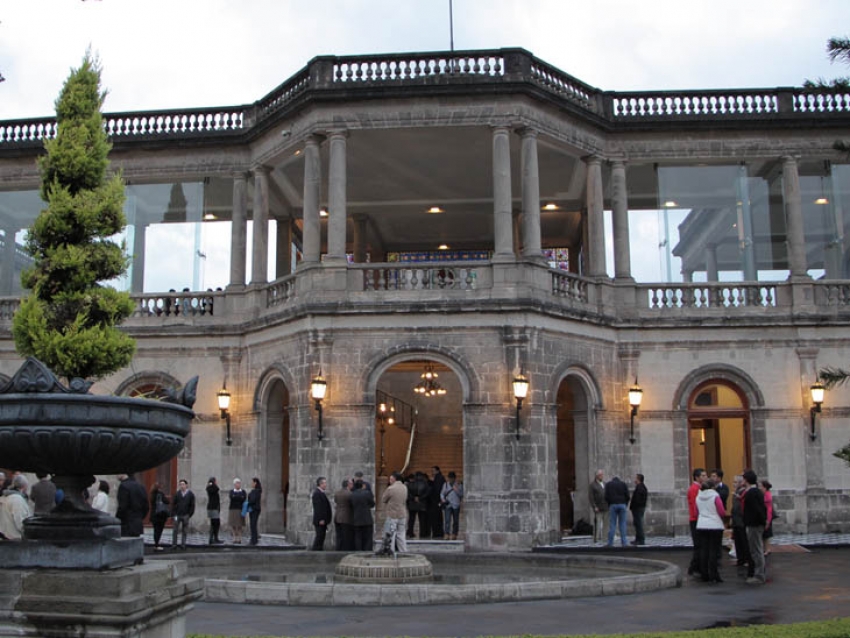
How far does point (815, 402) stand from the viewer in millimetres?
22875

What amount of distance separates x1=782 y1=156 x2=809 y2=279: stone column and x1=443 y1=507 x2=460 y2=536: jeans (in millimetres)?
10122

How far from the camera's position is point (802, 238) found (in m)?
24.2

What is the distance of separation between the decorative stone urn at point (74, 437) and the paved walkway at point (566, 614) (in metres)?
2.83

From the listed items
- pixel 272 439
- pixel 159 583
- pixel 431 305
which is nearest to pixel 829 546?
pixel 431 305

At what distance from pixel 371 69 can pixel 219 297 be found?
698 cm

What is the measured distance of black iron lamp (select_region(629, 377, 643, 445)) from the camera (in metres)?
22.9

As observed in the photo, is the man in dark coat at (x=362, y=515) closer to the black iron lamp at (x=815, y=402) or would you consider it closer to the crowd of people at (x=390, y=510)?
the crowd of people at (x=390, y=510)

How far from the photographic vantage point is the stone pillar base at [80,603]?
6.32 m

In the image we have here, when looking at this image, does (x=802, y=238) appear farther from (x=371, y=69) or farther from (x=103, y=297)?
(x=103, y=297)

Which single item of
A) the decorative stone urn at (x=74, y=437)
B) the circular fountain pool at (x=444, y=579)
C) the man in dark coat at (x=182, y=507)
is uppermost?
the decorative stone urn at (x=74, y=437)

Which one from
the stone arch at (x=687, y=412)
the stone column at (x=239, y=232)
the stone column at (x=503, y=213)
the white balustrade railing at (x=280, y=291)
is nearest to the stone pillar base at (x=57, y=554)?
the stone column at (x=503, y=213)

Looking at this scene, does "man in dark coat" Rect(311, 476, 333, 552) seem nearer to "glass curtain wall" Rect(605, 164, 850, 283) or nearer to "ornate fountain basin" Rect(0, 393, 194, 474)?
"glass curtain wall" Rect(605, 164, 850, 283)

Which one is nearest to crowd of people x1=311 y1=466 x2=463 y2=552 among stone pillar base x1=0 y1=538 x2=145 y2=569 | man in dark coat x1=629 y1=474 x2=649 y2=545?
man in dark coat x1=629 y1=474 x2=649 y2=545

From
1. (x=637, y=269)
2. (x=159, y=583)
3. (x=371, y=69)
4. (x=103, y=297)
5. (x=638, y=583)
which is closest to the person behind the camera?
(x=159, y=583)
